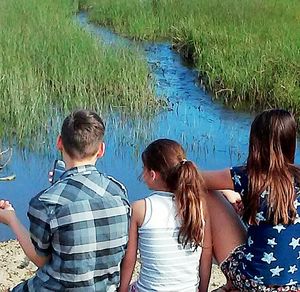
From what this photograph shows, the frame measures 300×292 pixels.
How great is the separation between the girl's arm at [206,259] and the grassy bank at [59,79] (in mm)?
4610

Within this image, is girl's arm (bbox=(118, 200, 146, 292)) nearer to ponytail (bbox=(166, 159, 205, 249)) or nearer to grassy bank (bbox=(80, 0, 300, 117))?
ponytail (bbox=(166, 159, 205, 249))

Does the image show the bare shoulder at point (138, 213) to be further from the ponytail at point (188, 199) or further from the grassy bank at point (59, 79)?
the grassy bank at point (59, 79)

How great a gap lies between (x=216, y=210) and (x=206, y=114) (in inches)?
229

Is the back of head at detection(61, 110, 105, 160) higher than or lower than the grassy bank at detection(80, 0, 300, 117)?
higher

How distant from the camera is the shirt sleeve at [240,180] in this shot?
2.46 m

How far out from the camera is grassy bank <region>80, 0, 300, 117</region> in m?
8.39

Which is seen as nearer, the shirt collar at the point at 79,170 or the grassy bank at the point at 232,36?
the shirt collar at the point at 79,170

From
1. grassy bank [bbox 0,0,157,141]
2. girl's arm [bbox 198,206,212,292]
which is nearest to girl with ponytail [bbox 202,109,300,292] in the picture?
girl's arm [bbox 198,206,212,292]

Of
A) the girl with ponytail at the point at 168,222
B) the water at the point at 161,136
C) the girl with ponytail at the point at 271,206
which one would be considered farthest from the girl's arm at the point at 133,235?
the water at the point at 161,136

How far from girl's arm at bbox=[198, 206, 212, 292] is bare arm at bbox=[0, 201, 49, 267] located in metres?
0.56

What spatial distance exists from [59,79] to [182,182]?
18.8 ft

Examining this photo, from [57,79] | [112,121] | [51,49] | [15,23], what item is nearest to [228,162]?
[112,121]

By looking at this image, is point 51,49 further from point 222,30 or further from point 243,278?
point 243,278

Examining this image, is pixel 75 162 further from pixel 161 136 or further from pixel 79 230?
pixel 161 136
